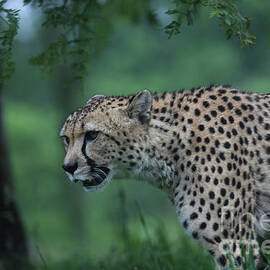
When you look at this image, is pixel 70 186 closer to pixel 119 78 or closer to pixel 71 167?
pixel 119 78

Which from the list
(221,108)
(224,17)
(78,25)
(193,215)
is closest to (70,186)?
(78,25)

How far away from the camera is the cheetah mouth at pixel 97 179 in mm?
5430

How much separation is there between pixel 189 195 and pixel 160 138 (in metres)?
0.62

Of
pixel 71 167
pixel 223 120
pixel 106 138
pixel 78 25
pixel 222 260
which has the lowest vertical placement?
pixel 222 260

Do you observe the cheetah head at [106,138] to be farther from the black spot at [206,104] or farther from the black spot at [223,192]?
the black spot at [223,192]

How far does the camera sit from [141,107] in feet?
17.9

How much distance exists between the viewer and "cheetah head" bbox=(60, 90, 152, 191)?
5398 mm

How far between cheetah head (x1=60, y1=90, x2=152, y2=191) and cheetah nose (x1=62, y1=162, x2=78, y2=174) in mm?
53

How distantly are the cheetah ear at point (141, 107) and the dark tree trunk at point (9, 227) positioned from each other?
2634 millimetres

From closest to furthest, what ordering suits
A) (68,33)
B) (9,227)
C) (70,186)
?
(68,33), (9,227), (70,186)

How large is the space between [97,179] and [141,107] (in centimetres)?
77

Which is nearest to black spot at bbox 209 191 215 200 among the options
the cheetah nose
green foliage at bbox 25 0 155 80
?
the cheetah nose

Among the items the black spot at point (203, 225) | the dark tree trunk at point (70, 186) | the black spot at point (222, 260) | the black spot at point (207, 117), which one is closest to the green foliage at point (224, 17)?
the black spot at point (207, 117)

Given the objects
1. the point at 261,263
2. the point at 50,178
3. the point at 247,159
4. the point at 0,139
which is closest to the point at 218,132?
the point at 247,159
